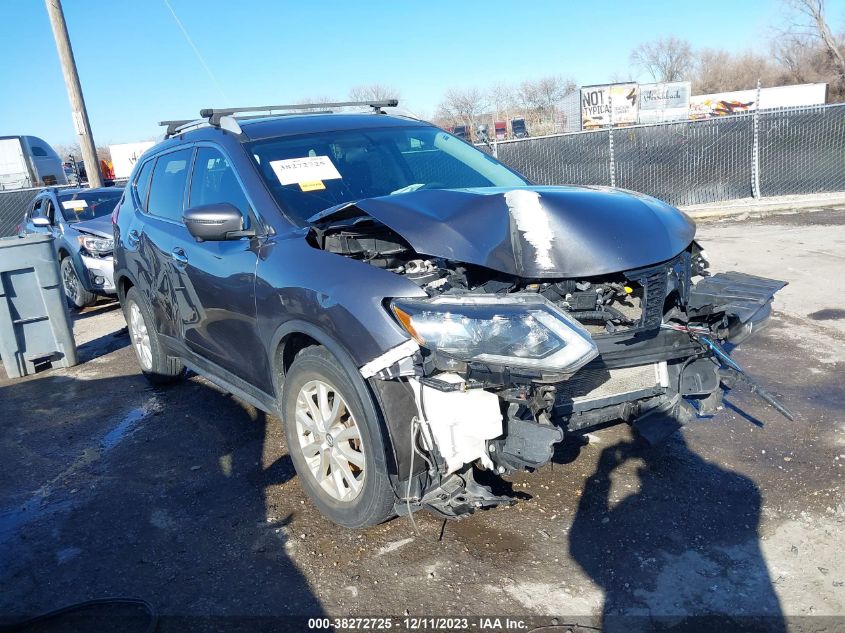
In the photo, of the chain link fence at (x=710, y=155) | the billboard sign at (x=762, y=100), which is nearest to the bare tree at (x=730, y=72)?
the billboard sign at (x=762, y=100)

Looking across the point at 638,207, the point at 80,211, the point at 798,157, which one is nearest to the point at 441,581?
the point at 638,207

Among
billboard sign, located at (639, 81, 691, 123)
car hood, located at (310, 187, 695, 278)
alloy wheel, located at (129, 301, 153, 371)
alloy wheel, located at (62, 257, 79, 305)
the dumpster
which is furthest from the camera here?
billboard sign, located at (639, 81, 691, 123)

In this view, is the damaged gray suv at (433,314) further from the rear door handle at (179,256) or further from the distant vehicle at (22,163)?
the distant vehicle at (22,163)

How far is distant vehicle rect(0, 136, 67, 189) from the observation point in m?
24.9

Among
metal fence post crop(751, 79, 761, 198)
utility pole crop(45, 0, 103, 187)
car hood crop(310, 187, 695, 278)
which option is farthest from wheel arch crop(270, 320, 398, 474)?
metal fence post crop(751, 79, 761, 198)

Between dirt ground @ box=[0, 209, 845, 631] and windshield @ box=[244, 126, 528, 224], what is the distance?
1.68 metres

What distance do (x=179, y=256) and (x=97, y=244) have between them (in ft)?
17.6

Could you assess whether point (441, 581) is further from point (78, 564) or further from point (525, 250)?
point (78, 564)

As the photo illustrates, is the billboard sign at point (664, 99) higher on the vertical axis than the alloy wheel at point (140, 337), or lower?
higher

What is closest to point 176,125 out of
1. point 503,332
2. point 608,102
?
point 503,332

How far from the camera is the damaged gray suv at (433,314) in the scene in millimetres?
2662

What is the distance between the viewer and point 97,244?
29.1ft

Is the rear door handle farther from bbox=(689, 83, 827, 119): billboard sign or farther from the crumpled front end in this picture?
bbox=(689, 83, 827, 119): billboard sign

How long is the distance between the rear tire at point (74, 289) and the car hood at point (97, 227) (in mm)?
522
